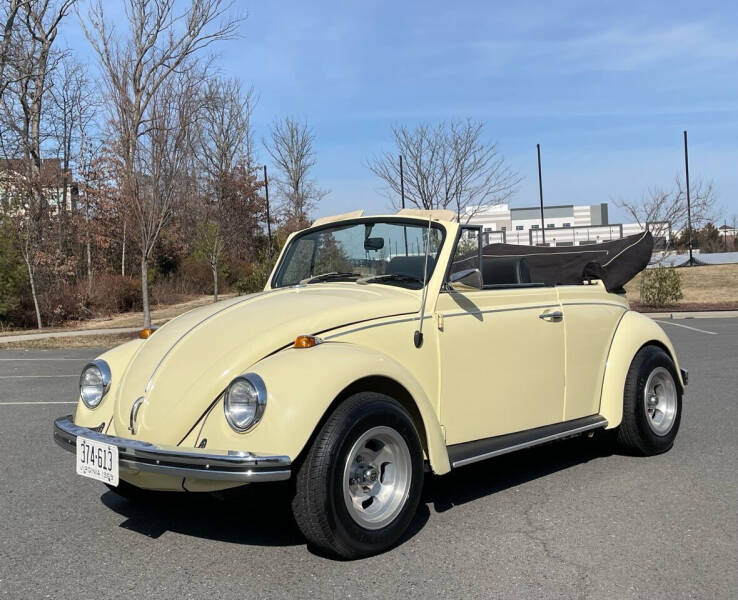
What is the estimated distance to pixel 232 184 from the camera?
40.1 m

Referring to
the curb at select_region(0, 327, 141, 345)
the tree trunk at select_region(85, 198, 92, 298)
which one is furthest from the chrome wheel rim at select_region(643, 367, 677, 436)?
the tree trunk at select_region(85, 198, 92, 298)

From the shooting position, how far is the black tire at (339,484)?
10.7ft

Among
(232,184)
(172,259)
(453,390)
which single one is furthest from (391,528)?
(232,184)

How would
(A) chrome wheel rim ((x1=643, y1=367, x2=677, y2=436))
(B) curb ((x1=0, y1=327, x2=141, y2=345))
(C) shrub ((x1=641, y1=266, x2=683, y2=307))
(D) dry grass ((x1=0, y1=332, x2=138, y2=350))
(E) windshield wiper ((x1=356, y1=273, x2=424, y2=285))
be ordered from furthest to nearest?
(C) shrub ((x1=641, y1=266, x2=683, y2=307)) → (B) curb ((x1=0, y1=327, x2=141, y2=345)) → (D) dry grass ((x1=0, y1=332, x2=138, y2=350)) → (A) chrome wheel rim ((x1=643, y1=367, x2=677, y2=436)) → (E) windshield wiper ((x1=356, y1=273, x2=424, y2=285))

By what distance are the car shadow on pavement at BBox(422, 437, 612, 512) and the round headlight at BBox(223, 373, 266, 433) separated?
4.94ft

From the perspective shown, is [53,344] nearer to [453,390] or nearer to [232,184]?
[453,390]

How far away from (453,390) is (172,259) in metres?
29.4

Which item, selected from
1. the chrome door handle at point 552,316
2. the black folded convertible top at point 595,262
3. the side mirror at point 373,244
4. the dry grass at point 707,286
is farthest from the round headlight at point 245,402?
the dry grass at point 707,286

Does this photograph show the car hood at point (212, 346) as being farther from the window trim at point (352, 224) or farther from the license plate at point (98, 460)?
the window trim at point (352, 224)

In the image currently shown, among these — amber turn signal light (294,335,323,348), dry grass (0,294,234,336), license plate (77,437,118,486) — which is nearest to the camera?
license plate (77,437,118,486)

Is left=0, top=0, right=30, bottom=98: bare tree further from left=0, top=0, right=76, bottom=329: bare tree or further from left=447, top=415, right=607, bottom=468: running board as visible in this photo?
left=447, top=415, right=607, bottom=468: running board

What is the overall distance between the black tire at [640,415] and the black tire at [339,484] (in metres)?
2.30

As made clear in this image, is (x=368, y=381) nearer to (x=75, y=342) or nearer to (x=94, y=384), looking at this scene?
(x=94, y=384)

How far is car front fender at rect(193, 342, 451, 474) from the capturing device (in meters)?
3.22
